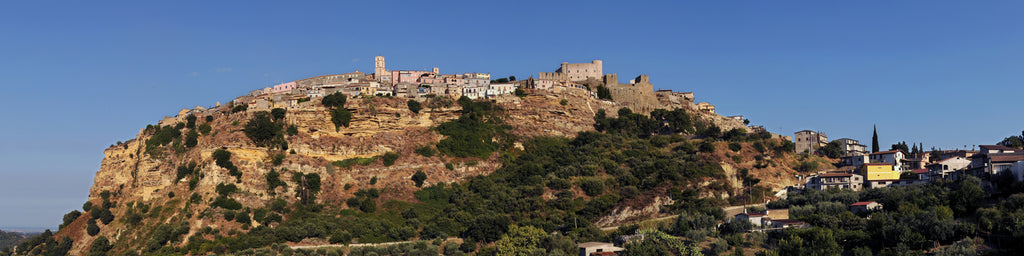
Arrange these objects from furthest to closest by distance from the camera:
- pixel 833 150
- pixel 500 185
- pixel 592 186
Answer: pixel 833 150
pixel 500 185
pixel 592 186

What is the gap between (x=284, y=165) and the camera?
6675 cm

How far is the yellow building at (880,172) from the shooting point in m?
66.1

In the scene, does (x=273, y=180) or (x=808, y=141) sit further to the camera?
(x=808, y=141)

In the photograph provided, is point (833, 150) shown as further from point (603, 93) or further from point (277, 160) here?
point (277, 160)

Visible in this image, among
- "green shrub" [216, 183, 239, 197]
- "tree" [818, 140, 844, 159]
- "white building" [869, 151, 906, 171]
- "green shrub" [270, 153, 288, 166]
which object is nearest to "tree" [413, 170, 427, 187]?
"green shrub" [270, 153, 288, 166]

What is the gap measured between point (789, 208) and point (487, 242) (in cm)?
2177

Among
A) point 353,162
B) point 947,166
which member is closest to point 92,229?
point 353,162

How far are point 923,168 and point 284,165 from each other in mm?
51292

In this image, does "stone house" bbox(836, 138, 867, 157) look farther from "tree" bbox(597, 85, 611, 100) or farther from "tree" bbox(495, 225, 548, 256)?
"tree" bbox(495, 225, 548, 256)

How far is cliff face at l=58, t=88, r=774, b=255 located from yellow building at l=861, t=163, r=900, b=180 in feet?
89.6

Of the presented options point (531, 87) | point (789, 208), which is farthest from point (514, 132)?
point (789, 208)

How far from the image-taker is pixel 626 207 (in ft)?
210

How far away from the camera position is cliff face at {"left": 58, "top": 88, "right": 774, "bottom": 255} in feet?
206

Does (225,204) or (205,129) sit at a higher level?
(205,129)
